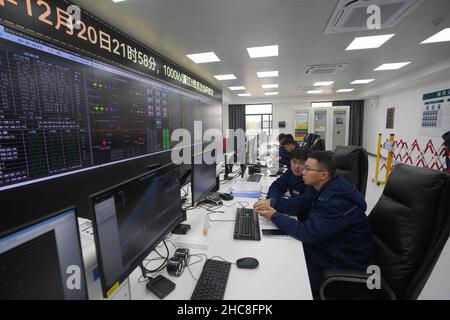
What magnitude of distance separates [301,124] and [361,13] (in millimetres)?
6128

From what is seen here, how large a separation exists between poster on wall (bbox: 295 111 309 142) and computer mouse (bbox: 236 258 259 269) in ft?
26.4

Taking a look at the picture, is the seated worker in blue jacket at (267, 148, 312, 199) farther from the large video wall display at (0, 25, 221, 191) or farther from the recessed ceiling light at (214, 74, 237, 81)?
the recessed ceiling light at (214, 74, 237, 81)

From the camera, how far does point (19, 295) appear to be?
19.1 inches

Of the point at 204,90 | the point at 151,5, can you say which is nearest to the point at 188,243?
the point at 151,5

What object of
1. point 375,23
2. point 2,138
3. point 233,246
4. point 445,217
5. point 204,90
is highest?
point 375,23

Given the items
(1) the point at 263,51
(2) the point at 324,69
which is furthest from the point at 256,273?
(2) the point at 324,69

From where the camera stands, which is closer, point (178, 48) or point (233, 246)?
point (233, 246)

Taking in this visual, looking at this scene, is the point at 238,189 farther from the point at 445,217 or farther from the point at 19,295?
the point at 19,295

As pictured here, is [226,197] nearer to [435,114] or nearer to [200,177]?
[200,177]

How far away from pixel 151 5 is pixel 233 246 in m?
2.72

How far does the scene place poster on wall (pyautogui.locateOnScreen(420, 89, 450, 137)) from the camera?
4.89 meters

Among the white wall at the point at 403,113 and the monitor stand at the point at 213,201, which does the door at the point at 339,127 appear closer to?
the white wall at the point at 403,113

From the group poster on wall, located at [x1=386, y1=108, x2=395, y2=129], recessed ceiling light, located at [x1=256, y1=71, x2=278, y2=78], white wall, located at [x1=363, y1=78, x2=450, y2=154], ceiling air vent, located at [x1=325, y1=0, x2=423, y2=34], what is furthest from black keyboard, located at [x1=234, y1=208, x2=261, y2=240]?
poster on wall, located at [x1=386, y1=108, x2=395, y2=129]

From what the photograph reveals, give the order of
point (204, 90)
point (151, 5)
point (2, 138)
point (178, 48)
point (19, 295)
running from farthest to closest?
point (204, 90) → point (178, 48) → point (151, 5) → point (2, 138) → point (19, 295)
